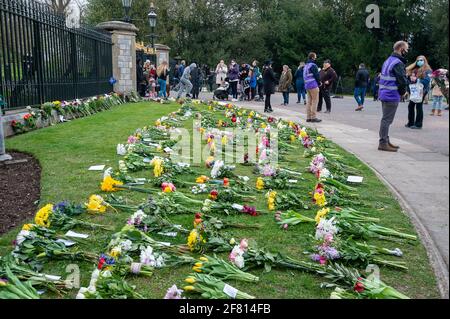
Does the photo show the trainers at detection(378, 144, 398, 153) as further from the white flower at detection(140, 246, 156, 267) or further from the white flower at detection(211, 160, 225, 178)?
the white flower at detection(140, 246, 156, 267)

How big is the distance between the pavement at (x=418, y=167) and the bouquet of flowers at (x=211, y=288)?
1.23 m

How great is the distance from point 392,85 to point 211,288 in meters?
6.91

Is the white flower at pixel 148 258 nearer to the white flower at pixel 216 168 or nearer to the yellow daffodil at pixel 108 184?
the yellow daffodil at pixel 108 184

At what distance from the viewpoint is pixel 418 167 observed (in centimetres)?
721


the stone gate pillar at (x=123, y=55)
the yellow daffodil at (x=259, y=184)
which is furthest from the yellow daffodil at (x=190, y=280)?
the stone gate pillar at (x=123, y=55)

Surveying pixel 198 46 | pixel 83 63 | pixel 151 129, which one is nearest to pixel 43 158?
pixel 151 129

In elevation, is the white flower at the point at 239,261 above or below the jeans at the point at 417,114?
below

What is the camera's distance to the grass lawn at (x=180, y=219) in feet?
10.6

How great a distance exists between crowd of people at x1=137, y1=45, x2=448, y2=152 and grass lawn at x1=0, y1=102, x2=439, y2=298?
1.34 metres

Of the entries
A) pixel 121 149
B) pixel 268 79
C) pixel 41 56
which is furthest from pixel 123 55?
pixel 121 149

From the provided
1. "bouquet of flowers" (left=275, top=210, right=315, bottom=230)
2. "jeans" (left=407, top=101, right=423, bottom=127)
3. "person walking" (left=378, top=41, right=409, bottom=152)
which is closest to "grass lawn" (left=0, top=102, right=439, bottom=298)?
"bouquet of flowers" (left=275, top=210, right=315, bottom=230)

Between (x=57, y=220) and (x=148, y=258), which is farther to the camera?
(x=57, y=220)

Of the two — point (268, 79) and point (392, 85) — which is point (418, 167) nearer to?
point (392, 85)

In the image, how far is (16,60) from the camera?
33.0 ft
